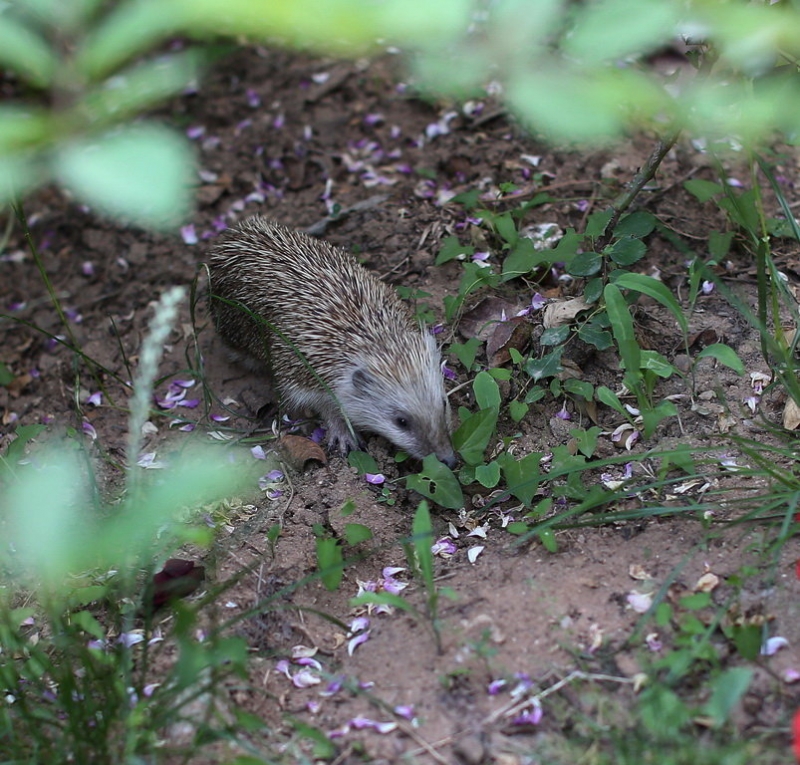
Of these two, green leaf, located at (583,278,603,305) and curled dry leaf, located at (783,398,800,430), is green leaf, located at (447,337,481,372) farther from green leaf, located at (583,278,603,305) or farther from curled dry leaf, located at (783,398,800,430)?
curled dry leaf, located at (783,398,800,430)

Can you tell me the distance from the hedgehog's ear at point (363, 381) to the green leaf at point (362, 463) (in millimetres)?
569

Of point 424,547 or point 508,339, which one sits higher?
point 508,339

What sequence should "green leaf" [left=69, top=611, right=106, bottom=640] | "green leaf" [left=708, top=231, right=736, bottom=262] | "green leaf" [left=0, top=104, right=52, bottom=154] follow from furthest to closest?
1. "green leaf" [left=708, top=231, right=736, bottom=262]
2. "green leaf" [left=69, top=611, right=106, bottom=640]
3. "green leaf" [left=0, top=104, right=52, bottom=154]

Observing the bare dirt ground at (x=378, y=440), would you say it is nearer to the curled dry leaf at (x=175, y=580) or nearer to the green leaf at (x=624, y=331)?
the curled dry leaf at (x=175, y=580)

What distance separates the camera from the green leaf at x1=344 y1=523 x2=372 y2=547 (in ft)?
12.8

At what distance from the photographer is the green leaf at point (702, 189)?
16.8 feet

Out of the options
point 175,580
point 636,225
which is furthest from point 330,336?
point 175,580

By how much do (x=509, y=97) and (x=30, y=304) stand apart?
234 inches

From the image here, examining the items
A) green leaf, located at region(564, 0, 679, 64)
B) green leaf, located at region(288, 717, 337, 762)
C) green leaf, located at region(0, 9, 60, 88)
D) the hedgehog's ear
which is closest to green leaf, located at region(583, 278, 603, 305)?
the hedgehog's ear

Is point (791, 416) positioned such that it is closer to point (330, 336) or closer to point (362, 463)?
point (362, 463)

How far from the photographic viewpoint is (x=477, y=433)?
450cm

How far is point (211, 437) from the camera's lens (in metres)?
5.17

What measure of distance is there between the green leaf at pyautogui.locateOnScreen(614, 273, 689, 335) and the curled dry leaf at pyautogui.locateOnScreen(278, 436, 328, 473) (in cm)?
182

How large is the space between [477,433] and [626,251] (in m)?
1.23
